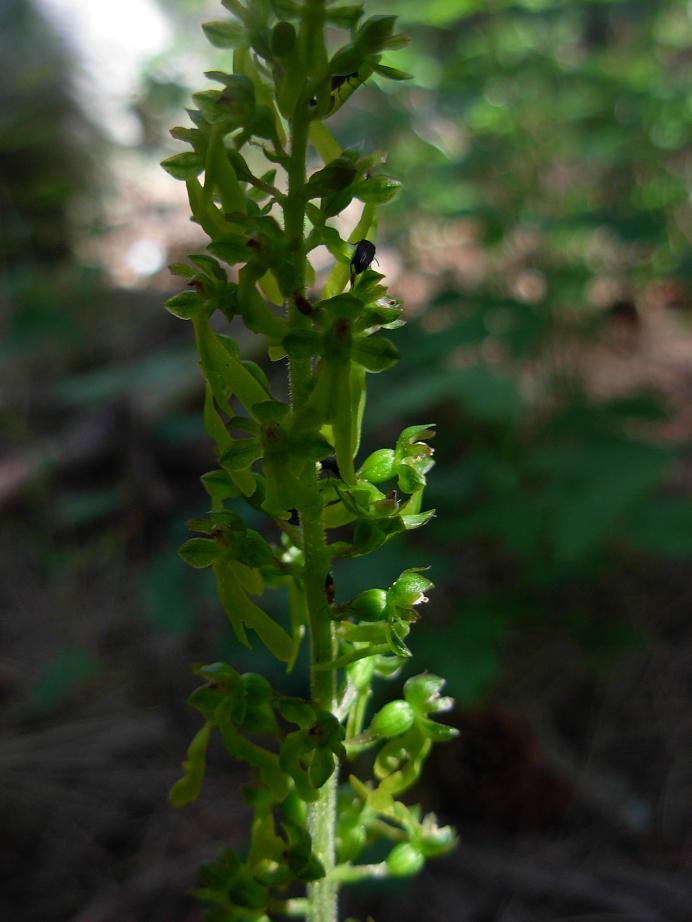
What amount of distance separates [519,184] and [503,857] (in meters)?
3.17

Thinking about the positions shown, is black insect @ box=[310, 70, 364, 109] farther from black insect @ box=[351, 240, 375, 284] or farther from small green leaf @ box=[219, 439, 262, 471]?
small green leaf @ box=[219, 439, 262, 471]

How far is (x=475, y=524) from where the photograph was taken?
8.82 ft

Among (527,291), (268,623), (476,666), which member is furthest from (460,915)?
(527,291)

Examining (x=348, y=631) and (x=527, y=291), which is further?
(x=527, y=291)

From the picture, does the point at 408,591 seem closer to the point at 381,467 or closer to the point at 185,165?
the point at 381,467

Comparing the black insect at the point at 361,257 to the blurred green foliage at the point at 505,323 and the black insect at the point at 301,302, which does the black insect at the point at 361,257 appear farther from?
the blurred green foliage at the point at 505,323

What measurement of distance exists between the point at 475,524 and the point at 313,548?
174 centimetres

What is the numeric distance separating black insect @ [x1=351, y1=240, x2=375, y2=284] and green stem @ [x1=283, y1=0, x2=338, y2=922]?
6 centimetres

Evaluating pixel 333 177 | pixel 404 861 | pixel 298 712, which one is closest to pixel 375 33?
pixel 333 177

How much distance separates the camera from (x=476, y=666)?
2.38m

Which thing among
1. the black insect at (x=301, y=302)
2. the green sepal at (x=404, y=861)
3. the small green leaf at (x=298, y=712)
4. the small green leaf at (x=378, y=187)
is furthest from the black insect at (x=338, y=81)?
the green sepal at (x=404, y=861)

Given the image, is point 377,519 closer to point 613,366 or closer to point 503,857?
point 503,857

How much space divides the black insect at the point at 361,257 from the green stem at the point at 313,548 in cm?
6

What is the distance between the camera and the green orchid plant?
917mm
